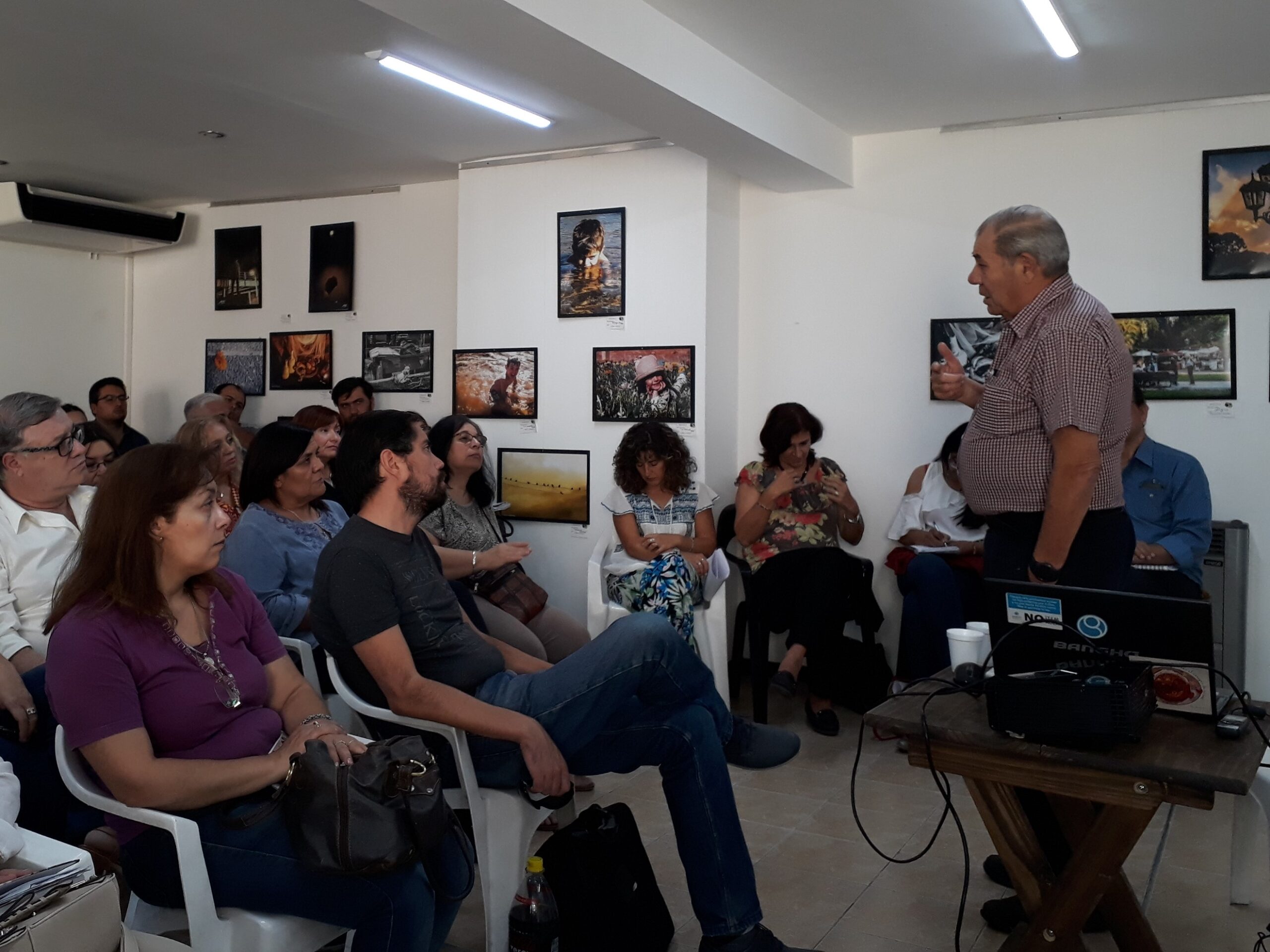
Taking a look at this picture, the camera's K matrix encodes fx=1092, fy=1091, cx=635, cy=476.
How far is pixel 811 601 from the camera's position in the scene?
16.0 feet

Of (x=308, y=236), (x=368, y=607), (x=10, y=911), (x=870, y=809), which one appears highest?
Answer: (x=308, y=236)

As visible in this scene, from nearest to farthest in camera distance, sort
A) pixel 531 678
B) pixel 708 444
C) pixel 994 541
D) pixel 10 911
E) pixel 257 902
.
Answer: pixel 10 911 → pixel 257 902 → pixel 531 678 → pixel 994 541 → pixel 708 444

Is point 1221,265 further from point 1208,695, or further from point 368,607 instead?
point 368,607

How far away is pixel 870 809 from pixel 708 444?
218cm

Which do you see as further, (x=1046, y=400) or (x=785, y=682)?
(x=785, y=682)

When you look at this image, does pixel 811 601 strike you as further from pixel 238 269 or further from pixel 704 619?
pixel 238 269

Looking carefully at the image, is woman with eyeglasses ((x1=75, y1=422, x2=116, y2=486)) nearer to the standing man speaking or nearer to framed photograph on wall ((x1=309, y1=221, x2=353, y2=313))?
framed photograph on wall ((x1=309, y1=221, x2=353, y2=313))

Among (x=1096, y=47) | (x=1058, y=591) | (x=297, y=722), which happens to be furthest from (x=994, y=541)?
(x=1096, y=47)

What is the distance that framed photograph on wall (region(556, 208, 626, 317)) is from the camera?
5488 millimetres

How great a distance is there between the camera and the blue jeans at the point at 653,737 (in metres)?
2.48

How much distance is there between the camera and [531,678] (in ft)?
8.68

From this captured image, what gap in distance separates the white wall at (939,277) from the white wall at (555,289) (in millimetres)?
522

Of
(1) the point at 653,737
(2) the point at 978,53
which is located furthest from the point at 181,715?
(2) the point at 978,53

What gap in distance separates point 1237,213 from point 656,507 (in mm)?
2820
